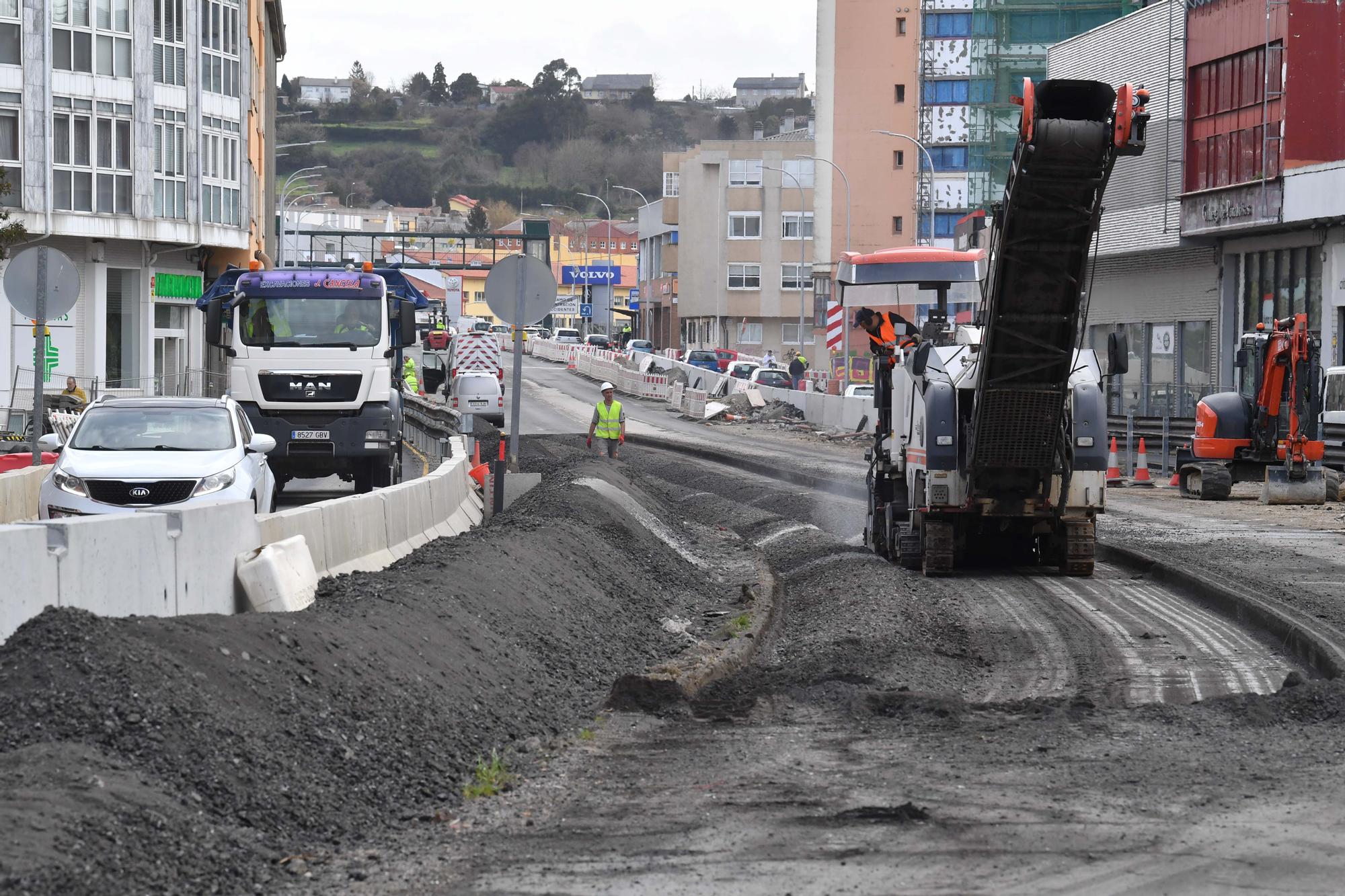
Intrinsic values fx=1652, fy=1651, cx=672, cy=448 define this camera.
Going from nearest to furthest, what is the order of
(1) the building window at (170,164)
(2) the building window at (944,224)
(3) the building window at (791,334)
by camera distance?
(1) the building window at (170,164), (2) the building window at (944,224), (3) the building window at (791,334)

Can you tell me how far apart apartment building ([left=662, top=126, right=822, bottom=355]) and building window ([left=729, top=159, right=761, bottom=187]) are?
41 mm

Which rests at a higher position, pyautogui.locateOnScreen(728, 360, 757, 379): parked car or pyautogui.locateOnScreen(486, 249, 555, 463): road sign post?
pyautogui.locateOnScreen(486, 249, 555, 463): road sign post

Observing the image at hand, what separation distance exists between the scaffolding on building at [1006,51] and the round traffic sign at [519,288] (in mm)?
59163

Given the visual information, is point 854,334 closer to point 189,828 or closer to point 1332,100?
point 1332,100

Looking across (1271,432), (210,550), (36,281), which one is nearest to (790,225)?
(1271,432)

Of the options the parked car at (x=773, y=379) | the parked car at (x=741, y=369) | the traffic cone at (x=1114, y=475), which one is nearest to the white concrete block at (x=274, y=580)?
the traffic cone at (x=1114, y=475)

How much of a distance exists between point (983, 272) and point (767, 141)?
89.1m

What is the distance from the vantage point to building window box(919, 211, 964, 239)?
8669 centimetres

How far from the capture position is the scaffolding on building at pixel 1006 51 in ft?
239

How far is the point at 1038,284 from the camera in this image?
1461 cm

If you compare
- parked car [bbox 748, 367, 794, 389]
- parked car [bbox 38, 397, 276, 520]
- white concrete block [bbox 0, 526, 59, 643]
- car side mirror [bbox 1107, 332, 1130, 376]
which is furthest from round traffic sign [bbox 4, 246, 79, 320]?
parked car [bbox 748, 367, 794, 389]

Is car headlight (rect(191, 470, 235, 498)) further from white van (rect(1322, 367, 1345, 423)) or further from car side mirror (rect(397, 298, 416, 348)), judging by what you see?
white van (rect(1322, 367, 1345, 423))

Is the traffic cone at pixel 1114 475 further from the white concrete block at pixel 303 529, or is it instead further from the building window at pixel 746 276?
the building window at pixel 746 276

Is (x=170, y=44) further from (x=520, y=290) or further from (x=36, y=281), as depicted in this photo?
(x=520, y=290)
